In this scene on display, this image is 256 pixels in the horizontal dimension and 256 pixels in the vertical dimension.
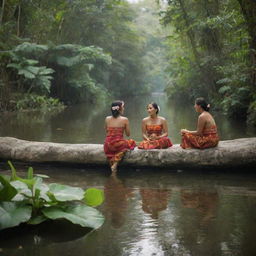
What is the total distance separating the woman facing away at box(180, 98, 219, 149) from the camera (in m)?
7.30

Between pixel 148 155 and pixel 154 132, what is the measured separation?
2.12ft

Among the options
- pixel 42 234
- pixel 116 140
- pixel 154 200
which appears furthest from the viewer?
pixel 116 140

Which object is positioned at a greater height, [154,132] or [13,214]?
[154,132]

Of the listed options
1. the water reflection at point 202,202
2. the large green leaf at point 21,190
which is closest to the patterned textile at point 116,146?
the water reflection at point 202,202

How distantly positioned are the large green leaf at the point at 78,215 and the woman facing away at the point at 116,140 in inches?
112

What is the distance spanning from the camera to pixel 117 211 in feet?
17.1

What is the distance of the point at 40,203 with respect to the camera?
4.59 m

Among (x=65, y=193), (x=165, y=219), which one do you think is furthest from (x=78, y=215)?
(x=165, y=219)

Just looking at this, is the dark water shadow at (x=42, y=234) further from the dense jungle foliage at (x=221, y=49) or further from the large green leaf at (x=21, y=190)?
the dense jungle foliage at (x=221, y=49)

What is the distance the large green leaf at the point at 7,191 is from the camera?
429 cm

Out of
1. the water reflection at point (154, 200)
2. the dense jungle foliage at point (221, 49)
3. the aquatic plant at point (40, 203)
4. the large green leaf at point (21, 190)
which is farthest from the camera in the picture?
the dense jungle foliage at point (221, 49)

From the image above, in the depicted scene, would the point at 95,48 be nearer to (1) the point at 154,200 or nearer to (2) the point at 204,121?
(2) the point at 204,121

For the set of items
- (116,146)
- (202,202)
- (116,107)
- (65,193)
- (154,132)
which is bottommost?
(202,202)

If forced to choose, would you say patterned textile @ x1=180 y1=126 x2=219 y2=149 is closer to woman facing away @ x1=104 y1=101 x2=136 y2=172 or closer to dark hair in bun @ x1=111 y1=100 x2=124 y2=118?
woman facing away @ x1=104 y1=101 x2=136 y2=172
